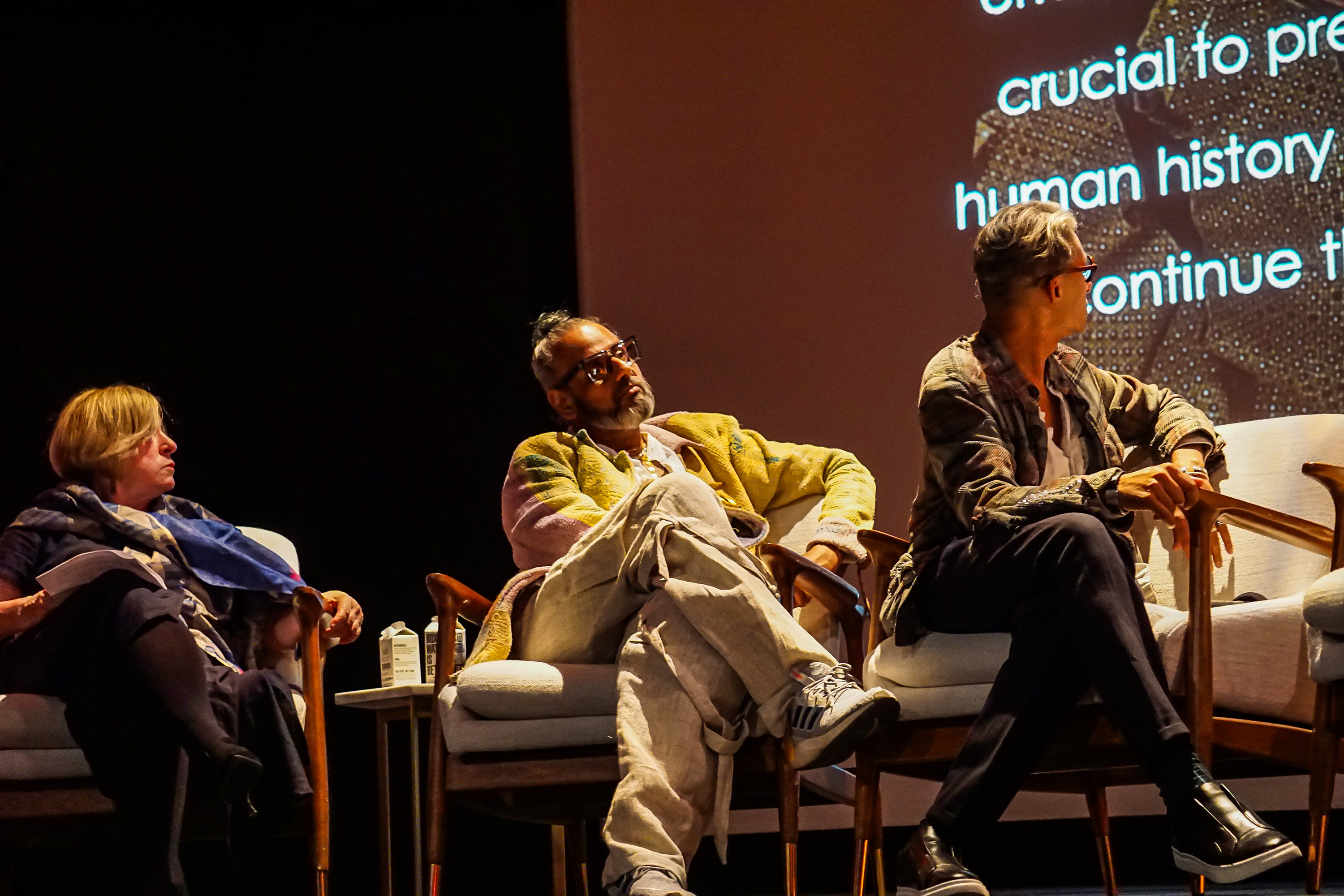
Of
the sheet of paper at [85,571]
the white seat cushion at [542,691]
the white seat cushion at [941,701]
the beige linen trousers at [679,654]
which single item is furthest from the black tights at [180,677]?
the white seat cushion at [941,701]

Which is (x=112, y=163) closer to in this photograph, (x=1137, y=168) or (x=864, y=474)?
(x=864, y=474)

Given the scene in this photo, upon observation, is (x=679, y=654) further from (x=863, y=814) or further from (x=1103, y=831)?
(x=1103, y=831)

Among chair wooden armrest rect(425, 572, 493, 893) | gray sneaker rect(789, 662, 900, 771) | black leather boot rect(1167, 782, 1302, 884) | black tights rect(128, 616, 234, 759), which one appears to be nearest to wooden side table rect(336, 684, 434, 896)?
chair wooden armrest rect(425, 572, 493, 893)

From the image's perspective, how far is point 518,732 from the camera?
2.51 meters

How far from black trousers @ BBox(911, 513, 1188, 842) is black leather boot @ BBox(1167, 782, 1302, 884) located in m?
0.10

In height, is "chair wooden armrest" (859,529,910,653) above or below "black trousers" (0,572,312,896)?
above

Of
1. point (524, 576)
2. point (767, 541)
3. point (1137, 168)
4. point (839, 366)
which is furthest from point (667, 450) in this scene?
point (1137, 168)

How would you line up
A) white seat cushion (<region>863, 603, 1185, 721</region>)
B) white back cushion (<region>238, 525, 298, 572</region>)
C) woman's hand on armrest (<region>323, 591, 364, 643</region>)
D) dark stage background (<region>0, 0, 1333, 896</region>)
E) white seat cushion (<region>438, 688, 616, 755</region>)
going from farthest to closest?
dark stage background (<region>0, 0, 1333, 896</region>) → white back cushion (<region>238, 525, 298, 572</region>) → woman's hand on armrest (<region>323, 591, 364, 643</region>) → white seat cushion (<region>438, 688, 616, 755</region>) → white seat cushion (<region>863, 603, 1185, 721</region>)

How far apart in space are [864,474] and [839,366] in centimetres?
85

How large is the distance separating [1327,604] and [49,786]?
2155 mm

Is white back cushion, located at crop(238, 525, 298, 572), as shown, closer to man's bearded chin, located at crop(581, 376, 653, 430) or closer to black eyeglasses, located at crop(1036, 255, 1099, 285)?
man's bearded chin, located at crop(581, 376, 653, 430)

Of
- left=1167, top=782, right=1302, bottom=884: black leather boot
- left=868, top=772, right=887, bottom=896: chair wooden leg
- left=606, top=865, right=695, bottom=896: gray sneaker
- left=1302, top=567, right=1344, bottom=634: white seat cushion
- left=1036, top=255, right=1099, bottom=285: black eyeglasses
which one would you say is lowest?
left=868, top=772, right=887, bottom=896: chair wooden leg

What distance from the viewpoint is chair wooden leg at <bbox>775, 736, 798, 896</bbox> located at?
7.80 feet

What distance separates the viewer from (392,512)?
4.14m
